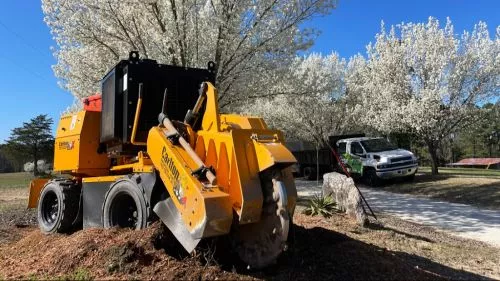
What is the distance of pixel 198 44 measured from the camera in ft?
46.4

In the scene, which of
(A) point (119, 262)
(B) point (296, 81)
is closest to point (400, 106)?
(B) point (296, 81)

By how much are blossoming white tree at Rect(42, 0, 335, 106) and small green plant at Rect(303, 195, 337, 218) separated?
5668 millimetres

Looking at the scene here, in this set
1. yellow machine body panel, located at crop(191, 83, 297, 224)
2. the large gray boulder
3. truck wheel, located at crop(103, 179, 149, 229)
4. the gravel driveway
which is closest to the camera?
yellow machine body panel, located at crop(191, 83, 297, 224)

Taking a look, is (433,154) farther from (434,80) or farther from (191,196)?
(191,196)

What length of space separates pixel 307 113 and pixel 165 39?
754 inches

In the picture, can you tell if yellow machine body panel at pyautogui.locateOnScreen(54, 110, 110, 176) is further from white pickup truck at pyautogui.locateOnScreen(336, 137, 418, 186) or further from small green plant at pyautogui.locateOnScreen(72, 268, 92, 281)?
white pickup truck at pyautogui.locateOnScreen(336, 137, 418, 186)

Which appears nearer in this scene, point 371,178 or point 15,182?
point 371,178

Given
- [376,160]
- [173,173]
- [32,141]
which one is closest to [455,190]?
[376,160]

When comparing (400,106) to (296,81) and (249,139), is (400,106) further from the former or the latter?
(249,139)

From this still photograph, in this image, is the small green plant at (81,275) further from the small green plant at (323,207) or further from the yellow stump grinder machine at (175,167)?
the small green plant at (323,207)

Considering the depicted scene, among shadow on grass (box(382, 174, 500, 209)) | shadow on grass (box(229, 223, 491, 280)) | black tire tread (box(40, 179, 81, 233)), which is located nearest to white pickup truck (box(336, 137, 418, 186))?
shadow on grass (box(382, 174, 500, 209))

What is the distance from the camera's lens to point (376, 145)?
22.0m

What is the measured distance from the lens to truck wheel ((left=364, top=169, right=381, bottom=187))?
2127 cm

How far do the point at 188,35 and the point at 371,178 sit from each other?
1153 cm
